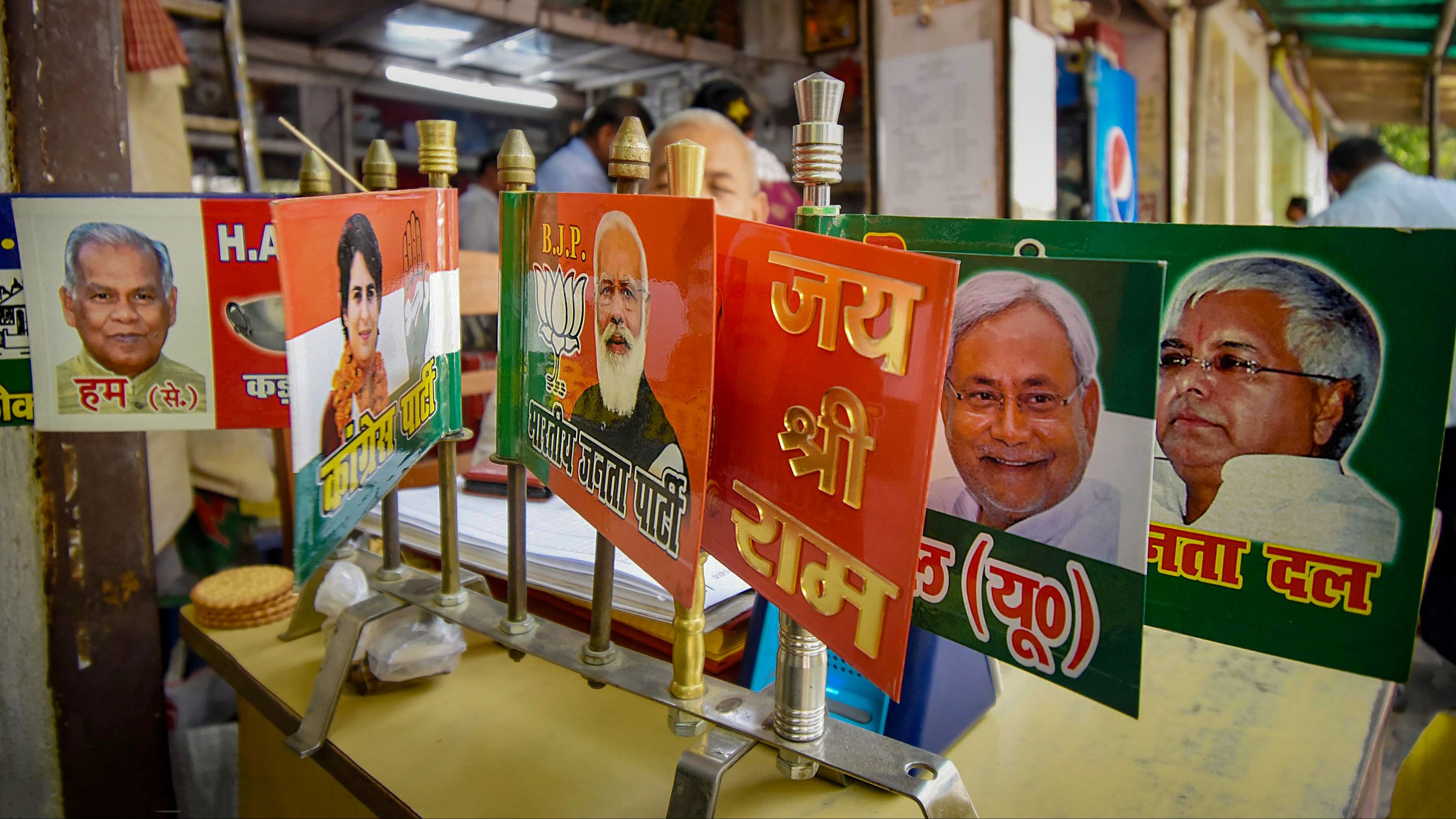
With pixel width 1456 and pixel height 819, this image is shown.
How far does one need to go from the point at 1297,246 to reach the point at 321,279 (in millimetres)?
584

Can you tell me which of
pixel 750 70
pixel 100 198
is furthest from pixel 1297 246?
pixel 750 70

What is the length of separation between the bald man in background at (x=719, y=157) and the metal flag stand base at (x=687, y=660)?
1.23 metres

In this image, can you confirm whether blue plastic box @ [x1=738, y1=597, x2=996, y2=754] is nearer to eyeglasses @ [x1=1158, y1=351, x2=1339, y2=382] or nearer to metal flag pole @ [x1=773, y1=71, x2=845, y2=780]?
metal flag pole @ [x1=773, y1=71, x2=845, y2=780]

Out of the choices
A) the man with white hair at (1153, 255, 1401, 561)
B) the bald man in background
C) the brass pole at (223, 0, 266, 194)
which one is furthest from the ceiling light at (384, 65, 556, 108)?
the man with white hair at (1153, 255, 1401, 561)

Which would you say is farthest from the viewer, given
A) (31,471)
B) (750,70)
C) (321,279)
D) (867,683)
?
(750,70)

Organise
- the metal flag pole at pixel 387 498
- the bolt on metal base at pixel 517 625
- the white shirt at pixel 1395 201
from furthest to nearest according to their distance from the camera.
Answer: the white shirt at pixel 1395 201 < the metal flag pole at pixel 387 498 < the bolt on metal base at pixel 517 625

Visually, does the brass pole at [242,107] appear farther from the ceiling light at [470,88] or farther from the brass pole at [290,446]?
the ceiling light at [470,88]

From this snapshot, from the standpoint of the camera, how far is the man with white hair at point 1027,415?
0.46 metres

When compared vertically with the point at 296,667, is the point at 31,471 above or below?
above

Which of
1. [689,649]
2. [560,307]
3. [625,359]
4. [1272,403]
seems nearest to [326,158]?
[560,307]

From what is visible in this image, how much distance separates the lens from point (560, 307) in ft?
2.13

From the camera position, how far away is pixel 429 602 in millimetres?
852

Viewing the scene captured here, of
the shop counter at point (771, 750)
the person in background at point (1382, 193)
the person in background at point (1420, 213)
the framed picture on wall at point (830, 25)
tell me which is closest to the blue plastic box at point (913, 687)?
the shop counter at point (771, 750)

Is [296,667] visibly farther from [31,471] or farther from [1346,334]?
[1346,334]
